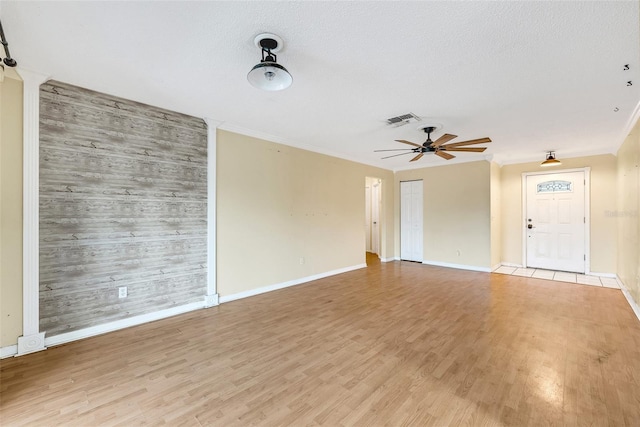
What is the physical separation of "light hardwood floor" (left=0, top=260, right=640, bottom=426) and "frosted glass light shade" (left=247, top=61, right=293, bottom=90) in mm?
2303

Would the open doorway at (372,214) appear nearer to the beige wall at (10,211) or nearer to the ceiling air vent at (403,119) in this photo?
the ceiling air vent at (403,119)

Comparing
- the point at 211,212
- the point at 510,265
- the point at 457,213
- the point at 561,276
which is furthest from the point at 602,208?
the point at 211,212

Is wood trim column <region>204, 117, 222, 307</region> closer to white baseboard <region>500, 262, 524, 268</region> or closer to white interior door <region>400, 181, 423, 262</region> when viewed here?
white interior door <region>400, 181, 423, 262</region>

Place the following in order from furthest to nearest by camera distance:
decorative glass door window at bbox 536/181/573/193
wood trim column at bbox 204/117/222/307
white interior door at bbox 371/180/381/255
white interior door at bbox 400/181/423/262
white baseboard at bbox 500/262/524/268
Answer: white interior door at bbox 371/180/381/255, white interior door at bbox 400/181/423/262, white baseboard at bbox 500/262/524/268, decorative glass door window at bbox 536/181/573/193, wood trim column at bbox 204/117/222/307

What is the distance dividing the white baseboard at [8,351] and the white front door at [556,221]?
27.2 feet

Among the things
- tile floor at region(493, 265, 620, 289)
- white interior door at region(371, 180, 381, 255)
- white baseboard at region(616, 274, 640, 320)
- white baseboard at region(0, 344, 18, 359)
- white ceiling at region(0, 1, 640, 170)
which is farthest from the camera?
white interior door at region(371, 180, 381, 255)

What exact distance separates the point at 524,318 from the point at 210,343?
3.66m

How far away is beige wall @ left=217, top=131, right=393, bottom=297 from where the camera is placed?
385 cm

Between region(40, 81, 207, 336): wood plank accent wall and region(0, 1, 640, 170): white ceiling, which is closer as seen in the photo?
region(0, 1, 640, 170): white ceiling

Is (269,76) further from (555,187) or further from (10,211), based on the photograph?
(555,187)

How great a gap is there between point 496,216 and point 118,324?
7073 millimetres

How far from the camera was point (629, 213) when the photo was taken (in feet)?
12.4

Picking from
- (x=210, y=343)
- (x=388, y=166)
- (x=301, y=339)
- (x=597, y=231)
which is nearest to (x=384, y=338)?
(x=301, y=339)

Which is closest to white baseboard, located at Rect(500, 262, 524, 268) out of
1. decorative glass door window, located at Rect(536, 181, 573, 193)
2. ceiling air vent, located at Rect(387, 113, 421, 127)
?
decorative glass door window, located at Rect(536, 181, 573, 193)
